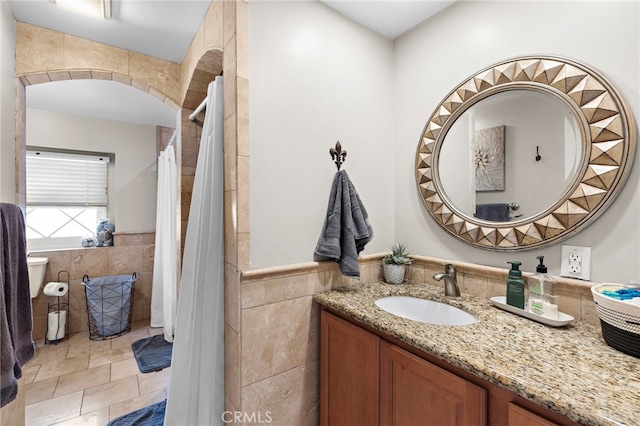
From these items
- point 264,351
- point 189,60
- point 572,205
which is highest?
point 189,60

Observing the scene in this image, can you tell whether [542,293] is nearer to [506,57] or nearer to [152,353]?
[506,57]

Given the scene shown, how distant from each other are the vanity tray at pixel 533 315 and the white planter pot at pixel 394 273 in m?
0.46

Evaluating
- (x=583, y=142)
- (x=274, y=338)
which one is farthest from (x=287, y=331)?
(x=583, y=142)

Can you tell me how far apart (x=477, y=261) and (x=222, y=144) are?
1.35 metres

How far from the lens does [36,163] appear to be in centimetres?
298

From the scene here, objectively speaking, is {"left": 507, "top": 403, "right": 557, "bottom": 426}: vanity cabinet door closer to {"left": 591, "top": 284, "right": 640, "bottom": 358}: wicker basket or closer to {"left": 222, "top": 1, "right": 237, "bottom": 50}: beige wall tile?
{"left": 591, "top": 284, "right": 640, "bottom": 358}: wicker basket

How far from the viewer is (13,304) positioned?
4.07 feet

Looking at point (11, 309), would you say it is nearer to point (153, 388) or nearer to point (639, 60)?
point (153, 388)

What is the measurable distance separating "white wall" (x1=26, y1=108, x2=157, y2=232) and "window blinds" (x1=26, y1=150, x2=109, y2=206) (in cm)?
11

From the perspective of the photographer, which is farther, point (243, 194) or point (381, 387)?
point (243, 194)

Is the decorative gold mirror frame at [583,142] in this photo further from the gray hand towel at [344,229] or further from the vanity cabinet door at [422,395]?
the vanity cabinet door at [422,395]

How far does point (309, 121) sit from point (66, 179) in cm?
323

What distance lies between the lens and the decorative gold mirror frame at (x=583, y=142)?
0.97 meters

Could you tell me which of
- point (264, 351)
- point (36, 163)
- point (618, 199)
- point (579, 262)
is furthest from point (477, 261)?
point (36, 163)
